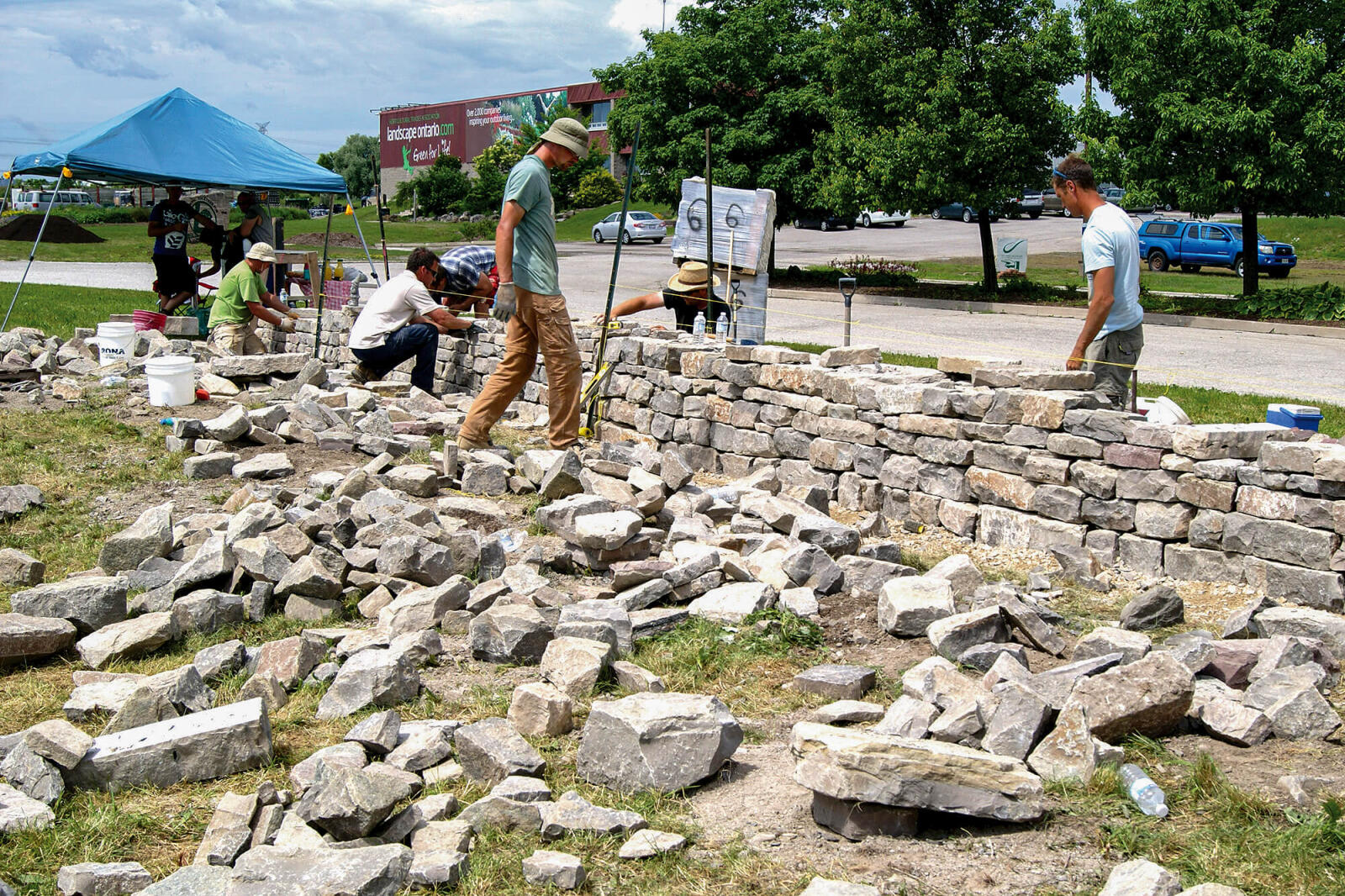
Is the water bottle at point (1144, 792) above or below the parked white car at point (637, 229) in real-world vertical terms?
below

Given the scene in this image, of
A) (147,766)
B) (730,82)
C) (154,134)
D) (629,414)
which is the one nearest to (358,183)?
(730,82)

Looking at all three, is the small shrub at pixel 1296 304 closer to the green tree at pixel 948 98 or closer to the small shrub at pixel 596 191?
the green tree at pixel 948 98

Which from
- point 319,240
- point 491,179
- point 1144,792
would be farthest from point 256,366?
A: point 491,179

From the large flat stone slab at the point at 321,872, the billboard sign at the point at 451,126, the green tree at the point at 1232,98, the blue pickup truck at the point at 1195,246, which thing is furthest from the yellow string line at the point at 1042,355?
the billboard sign at the point at 451,126

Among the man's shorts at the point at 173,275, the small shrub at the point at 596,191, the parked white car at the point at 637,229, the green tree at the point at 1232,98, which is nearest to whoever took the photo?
the man's shorts at the point at 173,275

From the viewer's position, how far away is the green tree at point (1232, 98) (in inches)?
634

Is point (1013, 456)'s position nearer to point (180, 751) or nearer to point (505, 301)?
point (505, 301)

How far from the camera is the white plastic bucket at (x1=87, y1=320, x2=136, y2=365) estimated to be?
11.9 metres

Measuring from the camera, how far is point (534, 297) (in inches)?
285

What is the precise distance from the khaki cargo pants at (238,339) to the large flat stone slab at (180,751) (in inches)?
358

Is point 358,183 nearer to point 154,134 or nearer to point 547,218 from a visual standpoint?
point 154,134

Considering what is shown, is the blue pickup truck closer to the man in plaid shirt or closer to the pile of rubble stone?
the man in plaid shirt

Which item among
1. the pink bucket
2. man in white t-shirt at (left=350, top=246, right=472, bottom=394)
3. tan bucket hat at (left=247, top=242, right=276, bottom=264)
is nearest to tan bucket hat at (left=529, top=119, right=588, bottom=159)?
man in white t-shirt at (left=350, top=246, right=472, bottom=394)

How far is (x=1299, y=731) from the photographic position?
3379mm
